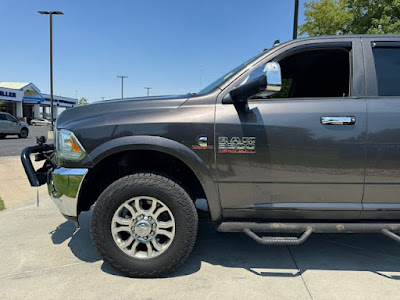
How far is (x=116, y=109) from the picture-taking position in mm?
2764

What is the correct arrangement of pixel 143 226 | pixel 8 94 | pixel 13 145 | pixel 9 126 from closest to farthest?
pixel 143 226, pixel 13 145, pixel 9 126, pixel 8 94

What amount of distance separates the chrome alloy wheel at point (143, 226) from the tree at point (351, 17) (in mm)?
11409

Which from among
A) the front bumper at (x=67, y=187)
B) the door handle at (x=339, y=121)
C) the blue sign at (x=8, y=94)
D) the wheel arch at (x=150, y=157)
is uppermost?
the blue sign at (x=8, y=94)

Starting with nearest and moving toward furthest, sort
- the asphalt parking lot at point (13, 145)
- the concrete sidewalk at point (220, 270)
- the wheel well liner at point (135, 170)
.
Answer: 1. the concrete sidewalk at point (220, 270)
2. the wheel well liner at point (135, 170)
3. the asphalt parking lot at point (13, 145)

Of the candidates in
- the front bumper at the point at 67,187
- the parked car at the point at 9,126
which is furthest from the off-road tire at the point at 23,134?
the front bumper at the point at 67,187

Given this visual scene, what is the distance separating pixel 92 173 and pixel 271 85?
1.65m

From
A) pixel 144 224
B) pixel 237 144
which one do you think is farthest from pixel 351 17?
pixel 144 224

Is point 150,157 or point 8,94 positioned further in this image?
point 8,94

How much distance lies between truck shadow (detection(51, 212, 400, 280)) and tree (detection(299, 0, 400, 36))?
1007 centimetres

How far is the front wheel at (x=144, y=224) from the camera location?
105 inches

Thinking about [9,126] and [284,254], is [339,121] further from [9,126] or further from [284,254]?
[9,126]

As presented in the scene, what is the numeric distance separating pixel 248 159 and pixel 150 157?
89cm

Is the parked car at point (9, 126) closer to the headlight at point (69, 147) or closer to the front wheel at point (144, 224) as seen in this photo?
the headlight at point (69, 147)

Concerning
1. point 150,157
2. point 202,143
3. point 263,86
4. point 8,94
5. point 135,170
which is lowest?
point 135,170
